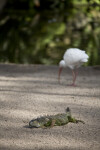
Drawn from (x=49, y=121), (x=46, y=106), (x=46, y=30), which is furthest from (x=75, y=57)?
(x=46, y=30)

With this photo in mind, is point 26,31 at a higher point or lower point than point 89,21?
lower

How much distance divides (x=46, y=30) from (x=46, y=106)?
38.7 ft

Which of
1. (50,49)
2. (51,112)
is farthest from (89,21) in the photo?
Result: (51,112)

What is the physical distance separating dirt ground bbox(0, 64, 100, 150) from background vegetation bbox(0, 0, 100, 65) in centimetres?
177

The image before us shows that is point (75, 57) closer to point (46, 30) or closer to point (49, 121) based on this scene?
point (49, 121)

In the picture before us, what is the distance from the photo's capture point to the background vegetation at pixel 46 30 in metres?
11.9

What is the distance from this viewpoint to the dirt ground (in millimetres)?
4043

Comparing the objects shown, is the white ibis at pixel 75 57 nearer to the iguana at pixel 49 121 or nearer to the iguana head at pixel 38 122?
the iguana at pixel 49 121

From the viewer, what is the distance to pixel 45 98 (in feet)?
19.6

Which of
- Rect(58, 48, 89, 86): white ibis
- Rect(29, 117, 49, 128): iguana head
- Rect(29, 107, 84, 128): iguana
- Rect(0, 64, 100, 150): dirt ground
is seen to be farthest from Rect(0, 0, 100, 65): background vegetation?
Rect(29, 117, 49, 128): iguana head

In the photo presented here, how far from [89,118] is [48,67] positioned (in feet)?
13.8

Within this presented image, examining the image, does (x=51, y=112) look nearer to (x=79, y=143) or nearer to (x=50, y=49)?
(x=79, y=143)

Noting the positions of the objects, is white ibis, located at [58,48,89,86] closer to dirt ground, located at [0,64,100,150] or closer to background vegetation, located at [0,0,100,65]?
dirt ground, located at [0,64,100,150]

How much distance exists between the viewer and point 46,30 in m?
17.0
